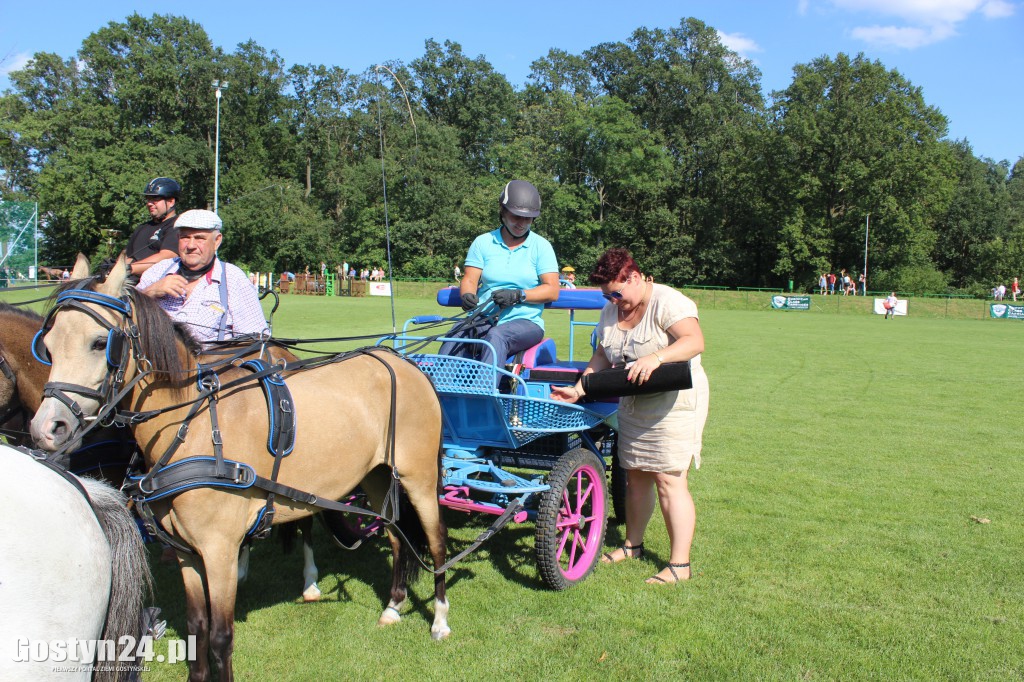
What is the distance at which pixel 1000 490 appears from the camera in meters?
7.09

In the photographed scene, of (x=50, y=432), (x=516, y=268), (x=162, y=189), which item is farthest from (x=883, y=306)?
(x=50, y=432)

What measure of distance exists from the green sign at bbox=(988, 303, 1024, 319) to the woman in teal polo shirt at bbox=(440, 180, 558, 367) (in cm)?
4275

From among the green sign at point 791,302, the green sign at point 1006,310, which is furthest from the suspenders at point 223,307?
the green sign at point 1006,310

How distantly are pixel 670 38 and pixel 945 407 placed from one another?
64.6 metres

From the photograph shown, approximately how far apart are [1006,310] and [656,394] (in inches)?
1705

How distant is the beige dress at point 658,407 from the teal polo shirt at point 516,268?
2.33 ft

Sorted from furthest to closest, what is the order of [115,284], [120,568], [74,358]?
[115,284] → [74,358] → [120,568]

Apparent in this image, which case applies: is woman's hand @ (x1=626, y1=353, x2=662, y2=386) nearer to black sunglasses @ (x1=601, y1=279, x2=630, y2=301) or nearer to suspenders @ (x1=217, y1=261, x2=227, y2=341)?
black sunglasses @ (x1=601, y1=279, x2=630, y2=301)

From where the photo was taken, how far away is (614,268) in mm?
4609

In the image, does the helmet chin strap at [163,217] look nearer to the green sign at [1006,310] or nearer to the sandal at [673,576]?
the sandal at [673,576]

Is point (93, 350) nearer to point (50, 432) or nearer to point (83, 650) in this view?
point (50, 432)

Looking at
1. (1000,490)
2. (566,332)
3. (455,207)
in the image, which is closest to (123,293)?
(1000,490)

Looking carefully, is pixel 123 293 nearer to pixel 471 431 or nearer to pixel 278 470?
pixel 278 470

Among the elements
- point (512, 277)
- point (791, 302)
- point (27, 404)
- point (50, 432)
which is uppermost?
point (512, 277)
